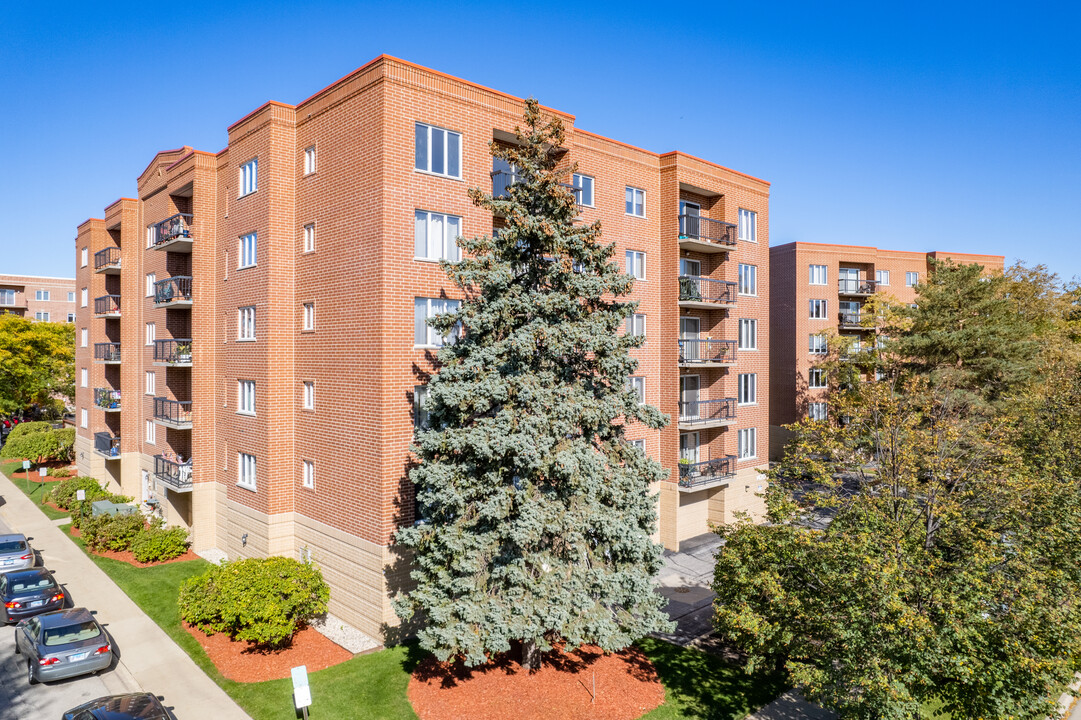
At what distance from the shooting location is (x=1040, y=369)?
3070cm

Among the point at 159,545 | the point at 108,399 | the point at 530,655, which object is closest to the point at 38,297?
the point at 108,399

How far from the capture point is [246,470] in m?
21.2

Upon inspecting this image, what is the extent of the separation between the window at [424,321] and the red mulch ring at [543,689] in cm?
848

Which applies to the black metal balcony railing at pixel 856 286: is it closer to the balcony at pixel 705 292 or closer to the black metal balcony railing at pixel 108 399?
the balcony at pixel 705 292

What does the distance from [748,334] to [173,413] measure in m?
26.2

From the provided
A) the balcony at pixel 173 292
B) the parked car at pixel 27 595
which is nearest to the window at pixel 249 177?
the balcony at pixel 173 292

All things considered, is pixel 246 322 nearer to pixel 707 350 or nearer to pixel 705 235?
pixel 707 350

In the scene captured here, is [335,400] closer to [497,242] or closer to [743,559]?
[497,242]

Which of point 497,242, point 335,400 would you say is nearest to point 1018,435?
point 497,242

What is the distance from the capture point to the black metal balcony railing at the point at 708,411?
2639 cm

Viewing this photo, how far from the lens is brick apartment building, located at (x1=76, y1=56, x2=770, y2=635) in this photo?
16766mm

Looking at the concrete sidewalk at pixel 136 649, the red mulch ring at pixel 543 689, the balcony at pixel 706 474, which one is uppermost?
the balcony at pixel 706 474

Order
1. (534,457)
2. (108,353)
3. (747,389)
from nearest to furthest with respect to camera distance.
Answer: (534,457)
(747,389)
(108,353)

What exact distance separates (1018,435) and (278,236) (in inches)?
947
